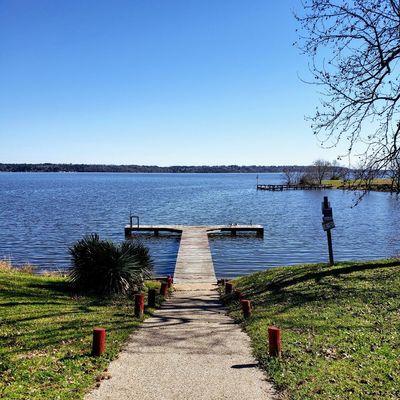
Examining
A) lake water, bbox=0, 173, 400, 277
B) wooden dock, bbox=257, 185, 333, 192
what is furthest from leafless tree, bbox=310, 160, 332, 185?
lake water, bbox=0, 173, 400, 277

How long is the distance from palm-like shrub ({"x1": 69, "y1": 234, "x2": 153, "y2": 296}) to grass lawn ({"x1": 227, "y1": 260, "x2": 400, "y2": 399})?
400 cm

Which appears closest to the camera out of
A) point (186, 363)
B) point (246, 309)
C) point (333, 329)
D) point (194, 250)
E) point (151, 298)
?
point (186, 363)

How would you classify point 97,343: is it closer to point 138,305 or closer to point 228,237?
point 138,305

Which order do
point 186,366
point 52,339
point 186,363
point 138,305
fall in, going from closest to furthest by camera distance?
point 186,366 < point 186,363 < point 52,339 < point 138,305

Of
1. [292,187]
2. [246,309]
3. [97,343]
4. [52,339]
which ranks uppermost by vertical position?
[292,187]

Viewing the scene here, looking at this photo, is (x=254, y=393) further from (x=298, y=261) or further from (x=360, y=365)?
(x=298, y=261)

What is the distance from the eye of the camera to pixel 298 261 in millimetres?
30828

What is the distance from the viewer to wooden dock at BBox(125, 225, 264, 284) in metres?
23.5

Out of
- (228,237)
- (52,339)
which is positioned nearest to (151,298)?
(52,339)

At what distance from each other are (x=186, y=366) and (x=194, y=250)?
24760mm

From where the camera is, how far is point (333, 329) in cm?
993

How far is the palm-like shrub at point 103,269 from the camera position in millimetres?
16000

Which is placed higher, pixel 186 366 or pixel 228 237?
pixel 186 366

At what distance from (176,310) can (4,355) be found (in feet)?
22.1
